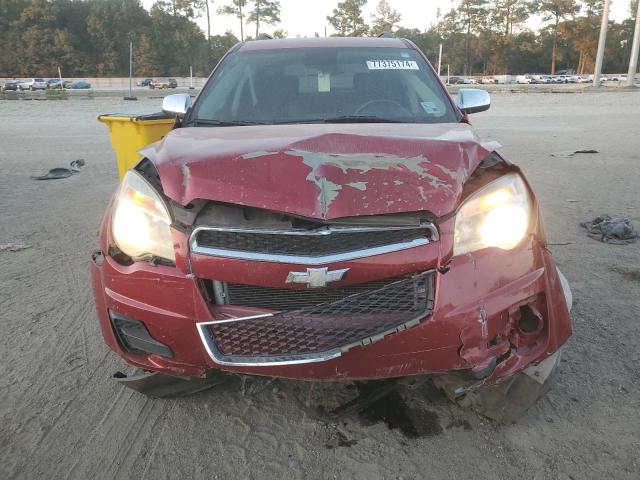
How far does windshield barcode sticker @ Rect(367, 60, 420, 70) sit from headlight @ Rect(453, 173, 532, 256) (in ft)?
5.46

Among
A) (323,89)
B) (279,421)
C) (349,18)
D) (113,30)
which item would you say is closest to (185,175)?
(279,421)

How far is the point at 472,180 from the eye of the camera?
196 centimetres

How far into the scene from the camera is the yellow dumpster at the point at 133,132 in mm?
5633

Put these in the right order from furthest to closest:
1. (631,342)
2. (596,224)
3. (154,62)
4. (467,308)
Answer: (154,62) → (596,224) → (631,342) → (467,308)

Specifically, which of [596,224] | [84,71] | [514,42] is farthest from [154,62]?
[596,224]

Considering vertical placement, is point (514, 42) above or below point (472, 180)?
above

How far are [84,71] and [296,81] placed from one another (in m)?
84.6

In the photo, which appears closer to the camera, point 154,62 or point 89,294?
point 89,294

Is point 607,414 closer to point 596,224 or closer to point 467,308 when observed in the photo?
point 467,308

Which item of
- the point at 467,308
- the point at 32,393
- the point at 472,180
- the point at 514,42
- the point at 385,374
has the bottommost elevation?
the point at 32,393

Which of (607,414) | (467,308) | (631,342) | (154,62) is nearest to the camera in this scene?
(467,308)

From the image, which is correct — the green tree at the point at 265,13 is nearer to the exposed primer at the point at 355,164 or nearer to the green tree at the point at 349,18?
the green tree at the point at 349,18

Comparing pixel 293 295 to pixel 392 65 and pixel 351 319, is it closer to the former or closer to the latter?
pixel 351 319

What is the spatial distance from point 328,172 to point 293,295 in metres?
0.45
